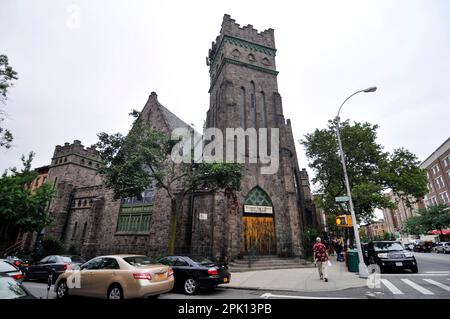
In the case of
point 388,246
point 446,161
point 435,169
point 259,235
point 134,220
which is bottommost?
point 388,246

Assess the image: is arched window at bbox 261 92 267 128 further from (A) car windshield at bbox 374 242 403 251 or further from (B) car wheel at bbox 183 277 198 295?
(B) car wheel at bbox 183 277 198 295

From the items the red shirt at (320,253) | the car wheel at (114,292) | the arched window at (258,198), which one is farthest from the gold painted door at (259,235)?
the car wheel at (114,292)

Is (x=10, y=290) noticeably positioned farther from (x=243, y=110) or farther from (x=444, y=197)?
(x=444, y=197)

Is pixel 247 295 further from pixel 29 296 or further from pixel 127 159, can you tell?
pixel 127 159

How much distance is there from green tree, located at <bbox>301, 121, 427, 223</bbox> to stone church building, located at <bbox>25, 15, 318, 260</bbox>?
2.57 meters

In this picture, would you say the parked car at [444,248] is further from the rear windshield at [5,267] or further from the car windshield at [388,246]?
the rear windshield at [5,267]

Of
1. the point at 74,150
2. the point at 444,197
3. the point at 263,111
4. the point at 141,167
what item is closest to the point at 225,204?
the point at 141,167

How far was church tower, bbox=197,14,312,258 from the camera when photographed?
1717 centimetres

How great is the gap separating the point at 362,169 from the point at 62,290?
75.1 ft

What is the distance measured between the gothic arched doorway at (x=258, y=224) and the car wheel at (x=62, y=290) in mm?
11260

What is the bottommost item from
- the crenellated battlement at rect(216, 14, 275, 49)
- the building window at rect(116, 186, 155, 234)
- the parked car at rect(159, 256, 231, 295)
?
the parked car at rect(159, 256, 231, 295)

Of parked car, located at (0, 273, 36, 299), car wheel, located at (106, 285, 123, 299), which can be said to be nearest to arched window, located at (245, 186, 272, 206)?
car wheel, located at (106, 285, 123, 299)

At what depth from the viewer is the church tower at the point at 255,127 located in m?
17.2

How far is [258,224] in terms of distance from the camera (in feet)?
58.5
